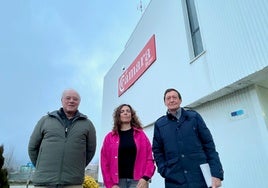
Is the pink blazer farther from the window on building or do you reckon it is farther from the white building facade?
the window on building

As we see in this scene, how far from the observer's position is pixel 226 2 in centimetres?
344

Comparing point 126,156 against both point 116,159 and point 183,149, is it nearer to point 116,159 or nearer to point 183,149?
point 116,159

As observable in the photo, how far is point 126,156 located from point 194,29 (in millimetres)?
3574

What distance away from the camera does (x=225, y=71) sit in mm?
3441

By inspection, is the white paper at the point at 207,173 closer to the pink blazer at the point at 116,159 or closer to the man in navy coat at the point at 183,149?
the man in navy coat at the point at 183,149

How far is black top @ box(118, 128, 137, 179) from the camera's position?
1863 mm

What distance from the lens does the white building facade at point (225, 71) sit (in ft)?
10.1

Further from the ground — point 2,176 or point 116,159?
point 116,159

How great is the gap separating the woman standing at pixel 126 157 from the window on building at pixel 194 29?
2864 millimetres

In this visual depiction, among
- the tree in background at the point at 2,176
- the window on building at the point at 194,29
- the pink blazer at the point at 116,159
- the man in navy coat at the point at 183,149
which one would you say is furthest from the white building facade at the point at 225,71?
the tree in background at the point at 2,176

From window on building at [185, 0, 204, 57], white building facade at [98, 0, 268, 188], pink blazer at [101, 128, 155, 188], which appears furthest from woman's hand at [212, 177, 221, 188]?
window on building at [185, 0, 204, 57]

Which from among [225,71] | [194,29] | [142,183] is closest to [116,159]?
[142,183]

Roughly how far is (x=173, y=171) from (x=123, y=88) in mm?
7236

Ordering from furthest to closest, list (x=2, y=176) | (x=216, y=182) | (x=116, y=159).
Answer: (x=2, y=176) → (x=116, y=159) → (x=216, y=182)
